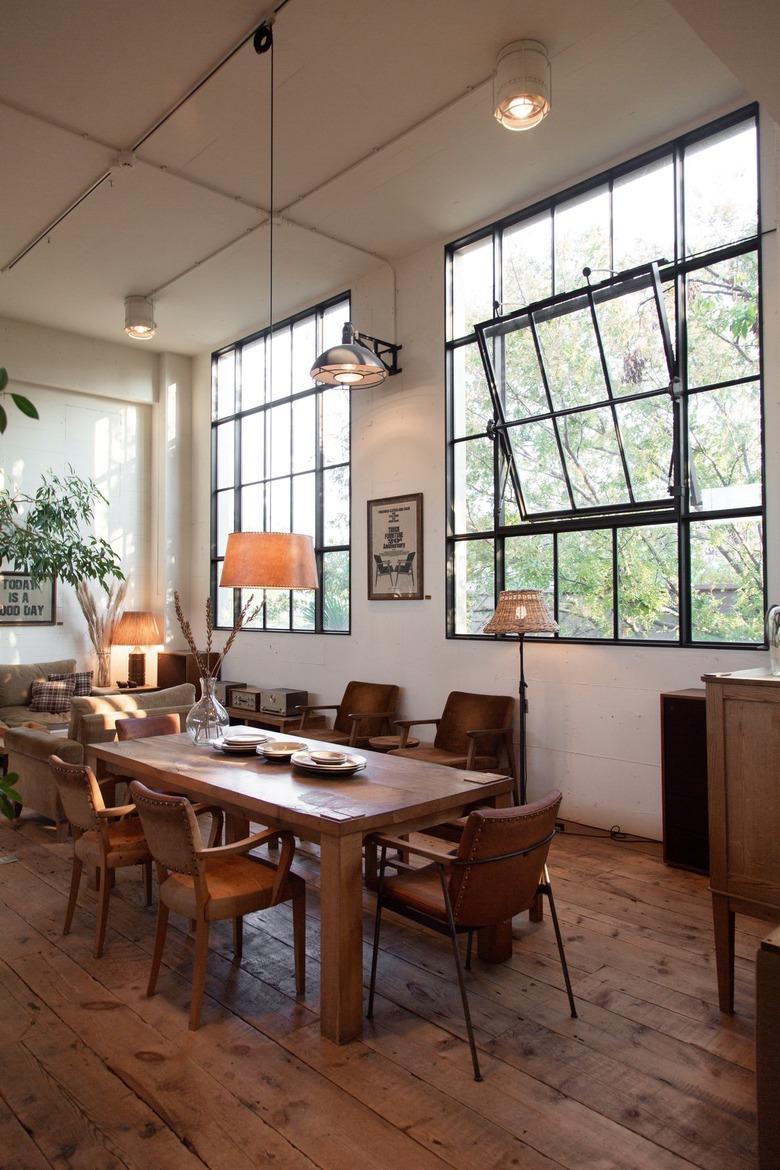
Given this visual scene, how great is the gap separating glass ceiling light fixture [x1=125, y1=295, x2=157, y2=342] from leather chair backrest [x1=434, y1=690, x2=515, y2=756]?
4.31 metres

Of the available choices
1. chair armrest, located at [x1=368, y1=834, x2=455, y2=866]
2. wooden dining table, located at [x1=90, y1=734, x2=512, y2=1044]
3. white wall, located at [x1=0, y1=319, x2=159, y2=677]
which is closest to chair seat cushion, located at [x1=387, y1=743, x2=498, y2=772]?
wooden dining table, located at [x1=90, y1=734, x2=512, y2=1044]

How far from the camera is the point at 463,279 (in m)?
5.82

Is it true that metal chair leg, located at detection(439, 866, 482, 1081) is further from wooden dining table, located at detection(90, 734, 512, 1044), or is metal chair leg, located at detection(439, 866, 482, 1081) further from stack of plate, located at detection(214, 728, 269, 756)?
stack of plate, located at detection(214, 728, 269, 756)

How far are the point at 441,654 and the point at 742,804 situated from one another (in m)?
3.18

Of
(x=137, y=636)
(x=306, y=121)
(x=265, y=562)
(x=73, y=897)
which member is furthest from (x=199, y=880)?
(x=137, y=636)

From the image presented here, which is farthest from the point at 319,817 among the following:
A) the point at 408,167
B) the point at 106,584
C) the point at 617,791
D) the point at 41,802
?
the point at 106,584

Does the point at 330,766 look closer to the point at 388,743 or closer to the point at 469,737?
the point at 469,737

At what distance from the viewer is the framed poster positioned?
5.91 meters

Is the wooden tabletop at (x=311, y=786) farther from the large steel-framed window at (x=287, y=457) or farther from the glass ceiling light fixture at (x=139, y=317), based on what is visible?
the glass ceiling light fixture at (x=139, y=317)

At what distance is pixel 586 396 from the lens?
15.9ft

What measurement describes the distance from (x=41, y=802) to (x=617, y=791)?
3.53m

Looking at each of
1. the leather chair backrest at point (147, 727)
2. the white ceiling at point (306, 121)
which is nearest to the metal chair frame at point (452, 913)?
the leather chair backrest at point (147, 727)

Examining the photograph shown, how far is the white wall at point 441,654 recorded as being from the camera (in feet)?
14.3

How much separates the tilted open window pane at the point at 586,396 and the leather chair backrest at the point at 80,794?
3.17 m
